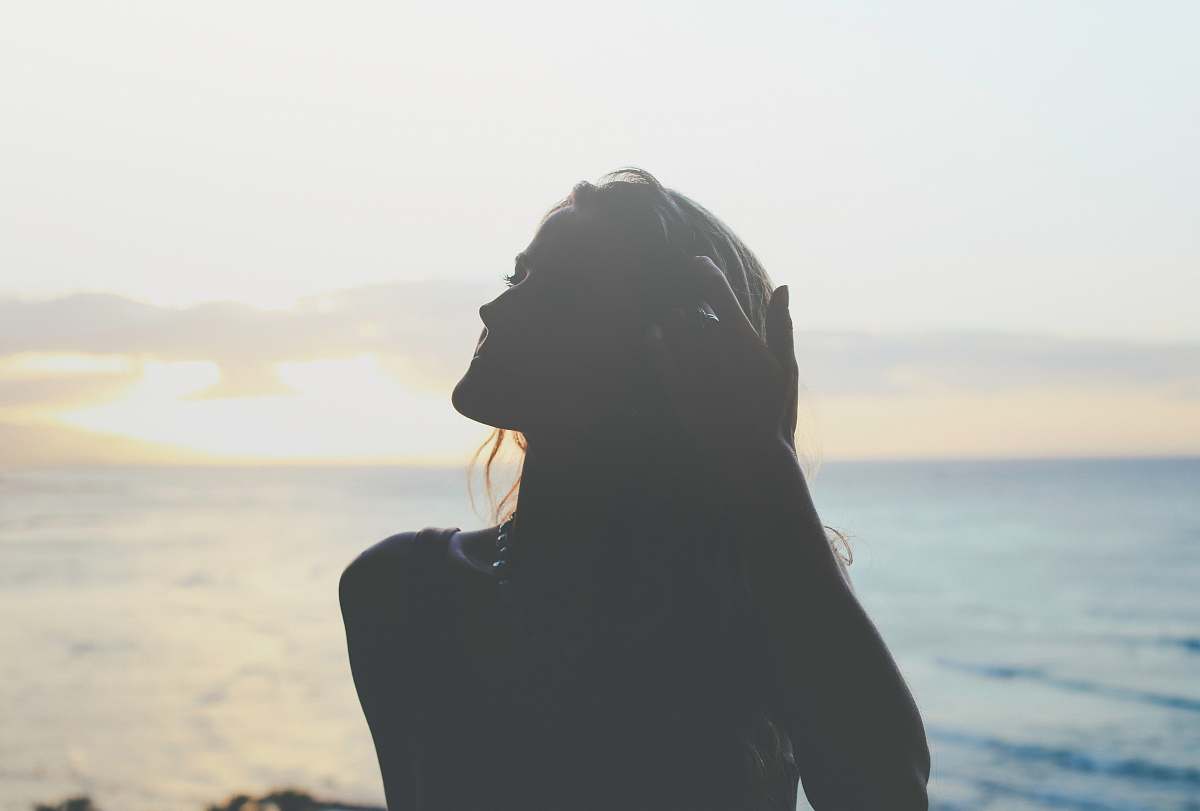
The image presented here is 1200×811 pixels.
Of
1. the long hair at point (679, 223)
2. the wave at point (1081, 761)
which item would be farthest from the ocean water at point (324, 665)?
the long hair at point (679, 223)

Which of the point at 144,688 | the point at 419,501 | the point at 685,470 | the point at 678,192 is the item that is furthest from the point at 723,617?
the point at 419,501

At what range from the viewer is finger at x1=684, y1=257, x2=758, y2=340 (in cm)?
156

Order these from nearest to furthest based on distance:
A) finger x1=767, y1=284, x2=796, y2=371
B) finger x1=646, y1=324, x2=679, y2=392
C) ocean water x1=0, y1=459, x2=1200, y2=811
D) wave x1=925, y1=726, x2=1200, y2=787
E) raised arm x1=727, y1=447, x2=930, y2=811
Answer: raised arm x1=727, y1=447, x2=930, y2=811, finger x1=646, y1=324, x2=679, y2=392, finger x1=767, y1=284, x2=796, y2=371, ocean water x1=0, y1=459, x2=1200, y2=811, wave x1=925, y1=726, x2=1200, y2=787

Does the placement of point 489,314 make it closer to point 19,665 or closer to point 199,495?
point 19,665

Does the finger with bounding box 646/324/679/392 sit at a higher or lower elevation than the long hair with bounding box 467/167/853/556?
lower

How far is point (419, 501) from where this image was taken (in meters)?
83.9

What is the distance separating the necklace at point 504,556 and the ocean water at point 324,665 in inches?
212

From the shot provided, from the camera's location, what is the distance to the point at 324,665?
56.3ft

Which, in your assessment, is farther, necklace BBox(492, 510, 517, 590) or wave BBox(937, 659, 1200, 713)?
wave BBox(937, 659, 1200, 713)

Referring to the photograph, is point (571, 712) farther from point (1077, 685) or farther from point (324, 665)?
point (1077, 685)

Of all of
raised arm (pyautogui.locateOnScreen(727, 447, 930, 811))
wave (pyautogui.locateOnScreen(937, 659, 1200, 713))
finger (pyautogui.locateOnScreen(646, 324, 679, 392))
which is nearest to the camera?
raised arm (pyautogui.locateOnScreen(727, 447, 930, 811))

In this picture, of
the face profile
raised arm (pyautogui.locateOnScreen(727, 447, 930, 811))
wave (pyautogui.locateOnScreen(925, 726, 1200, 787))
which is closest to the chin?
the face profile

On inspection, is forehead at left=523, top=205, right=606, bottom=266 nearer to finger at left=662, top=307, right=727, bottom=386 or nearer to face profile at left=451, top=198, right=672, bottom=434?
face profile at left=451, top=198, right=672, bottom=434

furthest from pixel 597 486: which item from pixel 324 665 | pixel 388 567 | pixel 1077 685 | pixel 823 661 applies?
pixel 1077 685
